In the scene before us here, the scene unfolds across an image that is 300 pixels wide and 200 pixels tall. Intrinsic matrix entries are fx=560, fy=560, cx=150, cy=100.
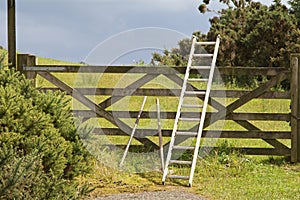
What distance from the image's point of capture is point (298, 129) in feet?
33.3

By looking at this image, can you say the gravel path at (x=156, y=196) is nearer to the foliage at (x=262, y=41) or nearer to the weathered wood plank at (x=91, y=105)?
the weathered wood plank at (x=91, y=105)

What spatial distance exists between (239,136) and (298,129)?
3.50ft

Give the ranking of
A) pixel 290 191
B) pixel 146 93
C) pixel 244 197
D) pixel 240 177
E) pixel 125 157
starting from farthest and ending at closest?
pixel 146 93, pixel 125 157, pixel 240 177, pixel 290 191, pixel 244 197

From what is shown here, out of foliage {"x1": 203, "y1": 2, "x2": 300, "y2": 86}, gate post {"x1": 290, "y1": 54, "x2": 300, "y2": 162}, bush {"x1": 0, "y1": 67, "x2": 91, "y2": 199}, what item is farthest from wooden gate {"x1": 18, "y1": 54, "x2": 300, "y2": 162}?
foliage {"x1": 203, "y1": 2, "x2": 300, "y2": 86}

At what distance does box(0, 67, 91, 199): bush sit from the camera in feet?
14.2

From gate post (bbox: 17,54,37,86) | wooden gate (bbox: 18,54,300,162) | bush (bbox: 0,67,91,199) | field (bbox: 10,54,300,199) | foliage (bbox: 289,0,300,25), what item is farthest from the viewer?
foliage (bbox: 289,0,300,25)

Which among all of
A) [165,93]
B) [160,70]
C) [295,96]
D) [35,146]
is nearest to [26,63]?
[160,70]

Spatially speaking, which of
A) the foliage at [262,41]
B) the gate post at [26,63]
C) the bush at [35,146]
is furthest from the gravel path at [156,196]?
the foliage at [262,41]

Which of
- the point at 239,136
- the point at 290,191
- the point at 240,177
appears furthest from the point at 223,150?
the point at 290,191

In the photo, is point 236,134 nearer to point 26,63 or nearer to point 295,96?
point 295,96

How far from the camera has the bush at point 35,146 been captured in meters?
4.34

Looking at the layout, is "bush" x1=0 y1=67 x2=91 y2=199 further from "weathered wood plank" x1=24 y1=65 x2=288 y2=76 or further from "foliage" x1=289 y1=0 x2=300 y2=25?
"foliage" x1=289 y1=0 x2=300 y2=25

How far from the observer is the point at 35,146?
16.9 ft

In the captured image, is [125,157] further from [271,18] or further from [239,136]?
[271,18]
